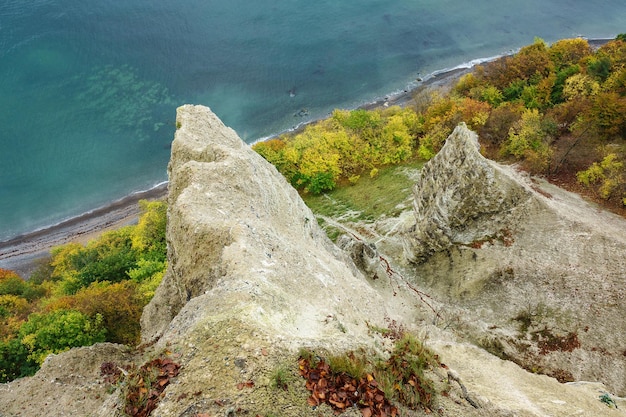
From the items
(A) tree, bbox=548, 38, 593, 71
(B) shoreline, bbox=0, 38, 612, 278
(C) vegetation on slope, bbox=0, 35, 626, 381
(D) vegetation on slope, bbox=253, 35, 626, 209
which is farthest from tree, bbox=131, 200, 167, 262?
(A) tree, bbox=548, 38, 593, 71

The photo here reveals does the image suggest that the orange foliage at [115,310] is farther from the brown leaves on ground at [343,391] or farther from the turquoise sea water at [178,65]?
the turquoise sea water at [178,65]

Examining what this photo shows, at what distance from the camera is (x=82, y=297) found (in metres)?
35.7

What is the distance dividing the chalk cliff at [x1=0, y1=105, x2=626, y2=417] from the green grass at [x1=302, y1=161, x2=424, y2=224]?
279 inches

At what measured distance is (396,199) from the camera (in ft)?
153

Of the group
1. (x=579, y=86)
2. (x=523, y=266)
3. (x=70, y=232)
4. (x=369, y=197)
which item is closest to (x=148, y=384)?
(x=523, y=266)

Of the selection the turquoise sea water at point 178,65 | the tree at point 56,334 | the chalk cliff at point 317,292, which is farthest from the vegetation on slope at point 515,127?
the tree at point 56,334

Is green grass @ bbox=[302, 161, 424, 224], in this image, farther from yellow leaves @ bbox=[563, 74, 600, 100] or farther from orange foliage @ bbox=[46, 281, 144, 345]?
orange foliage @ bbox=[46, 281, 144, 345]

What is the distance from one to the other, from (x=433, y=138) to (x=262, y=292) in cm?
4298

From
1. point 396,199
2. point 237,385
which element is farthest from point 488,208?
point 237,385

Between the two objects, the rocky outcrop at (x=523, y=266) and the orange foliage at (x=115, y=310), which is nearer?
the rocky outcrop at (x=523, y=266)

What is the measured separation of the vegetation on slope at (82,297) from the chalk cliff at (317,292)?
10506mm

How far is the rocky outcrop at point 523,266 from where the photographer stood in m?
24.6

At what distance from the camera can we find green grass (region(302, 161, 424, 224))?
4641cm

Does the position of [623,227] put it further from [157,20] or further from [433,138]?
[157,20]
